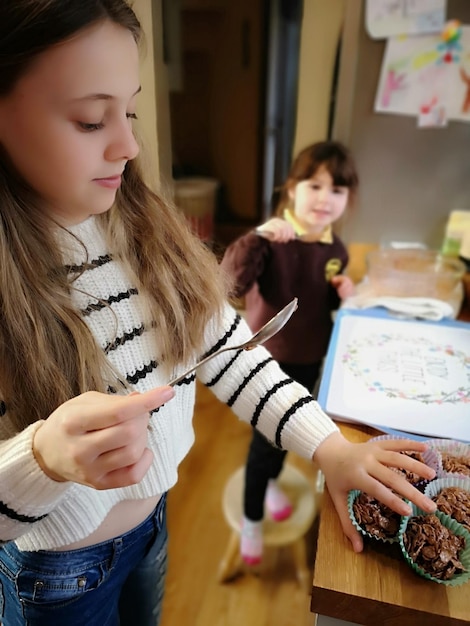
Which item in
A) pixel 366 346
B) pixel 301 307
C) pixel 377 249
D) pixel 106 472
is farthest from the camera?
pixel 377 249

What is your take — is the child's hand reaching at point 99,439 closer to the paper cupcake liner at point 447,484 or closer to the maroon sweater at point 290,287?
the paper cupcake liner at point 447,484

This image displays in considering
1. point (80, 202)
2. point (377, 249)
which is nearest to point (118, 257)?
point (80, 202)

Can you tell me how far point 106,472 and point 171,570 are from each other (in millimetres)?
917

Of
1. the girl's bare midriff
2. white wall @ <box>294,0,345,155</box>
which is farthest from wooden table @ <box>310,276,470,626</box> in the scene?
white wall @ <box>294,0,345,155</box>

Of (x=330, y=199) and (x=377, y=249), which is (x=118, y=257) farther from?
(x=377, y=249)

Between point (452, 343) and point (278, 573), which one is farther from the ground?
point (452, 343)

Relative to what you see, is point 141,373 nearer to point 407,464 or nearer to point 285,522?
point 407,464

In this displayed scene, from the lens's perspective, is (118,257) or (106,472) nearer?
(106,472)

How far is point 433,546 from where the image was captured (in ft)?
1.47

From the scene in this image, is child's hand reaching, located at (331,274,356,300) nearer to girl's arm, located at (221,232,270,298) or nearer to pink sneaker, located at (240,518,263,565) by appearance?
girl's arm, located at (221,232,270,298)

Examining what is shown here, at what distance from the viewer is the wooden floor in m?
1.08

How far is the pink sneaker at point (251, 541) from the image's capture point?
1.14 meters

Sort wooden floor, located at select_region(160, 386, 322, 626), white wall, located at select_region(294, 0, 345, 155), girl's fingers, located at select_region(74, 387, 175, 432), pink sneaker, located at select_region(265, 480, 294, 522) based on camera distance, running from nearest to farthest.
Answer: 1. girl's fingers, located at select_region(74, 387, 175, 432)
2. white wall, located at select_region(294, 0, 345, 155)
3. wooden floor, located at select_region(160, 386, 322, 626)
4. pink sneaker, located at select_region(265, 480, 294, 522)

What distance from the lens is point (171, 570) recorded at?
1165 millimetres
